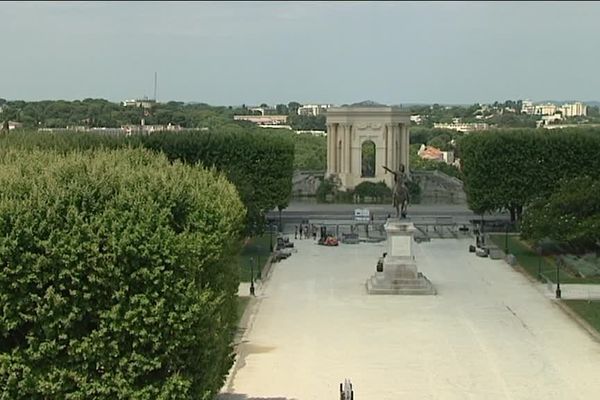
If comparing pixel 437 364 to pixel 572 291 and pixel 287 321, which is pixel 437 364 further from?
pixel 572 291

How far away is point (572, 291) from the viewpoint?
4450 centimetres

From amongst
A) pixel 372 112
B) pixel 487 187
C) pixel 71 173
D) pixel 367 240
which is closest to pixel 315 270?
pixel 367 240

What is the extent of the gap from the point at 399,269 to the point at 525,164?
22911 mm

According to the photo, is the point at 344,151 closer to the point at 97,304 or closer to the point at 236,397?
the point at 236,397

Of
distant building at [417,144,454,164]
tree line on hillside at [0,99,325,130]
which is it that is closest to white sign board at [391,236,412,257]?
tree line on hillside at [0,99,325,130]

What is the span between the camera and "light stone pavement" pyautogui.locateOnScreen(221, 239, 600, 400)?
2850 centimetres

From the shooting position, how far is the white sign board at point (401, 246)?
45369mm

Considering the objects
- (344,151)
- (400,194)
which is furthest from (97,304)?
(344,151)

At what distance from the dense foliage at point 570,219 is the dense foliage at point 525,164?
9370 millimetres

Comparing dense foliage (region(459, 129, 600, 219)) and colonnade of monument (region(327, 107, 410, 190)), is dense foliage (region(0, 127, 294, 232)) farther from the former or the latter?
colonnade of monument (region(327, 107, 410, 190))

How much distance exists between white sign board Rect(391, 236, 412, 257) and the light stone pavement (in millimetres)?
2352

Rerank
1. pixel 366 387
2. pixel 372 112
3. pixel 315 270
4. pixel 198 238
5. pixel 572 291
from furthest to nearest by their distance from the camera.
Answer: pixel 372 112
pixel 315 270
pixel 572 291
pixel 366 387
pixel 198 238

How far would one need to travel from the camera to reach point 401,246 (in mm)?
45344

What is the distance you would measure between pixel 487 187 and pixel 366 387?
3923cm
